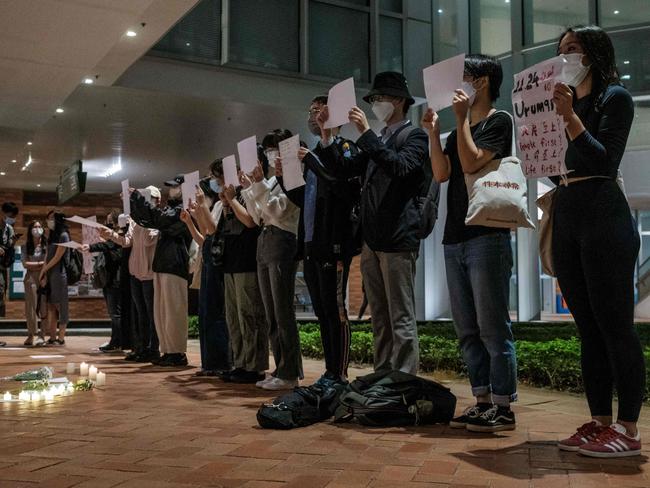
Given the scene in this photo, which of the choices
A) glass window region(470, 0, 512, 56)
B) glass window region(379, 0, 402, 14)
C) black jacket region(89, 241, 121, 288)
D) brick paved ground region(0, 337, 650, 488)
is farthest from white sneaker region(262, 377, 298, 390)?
glass window region(470, 0, 512, 56)

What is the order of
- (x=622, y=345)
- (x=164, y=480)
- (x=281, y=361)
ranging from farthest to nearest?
(x=281, y=361)
(x=622, y=345)
(x=164, y=480)

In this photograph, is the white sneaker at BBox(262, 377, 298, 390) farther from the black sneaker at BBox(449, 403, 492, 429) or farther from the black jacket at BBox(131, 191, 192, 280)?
the black jacket at BBox(131, 191, 192, 280)

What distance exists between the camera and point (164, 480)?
2.41 m

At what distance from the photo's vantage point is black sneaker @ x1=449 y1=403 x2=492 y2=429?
10.7 feet

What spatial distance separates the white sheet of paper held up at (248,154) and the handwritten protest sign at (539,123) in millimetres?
2210

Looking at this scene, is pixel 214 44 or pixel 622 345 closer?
pixel 622 345

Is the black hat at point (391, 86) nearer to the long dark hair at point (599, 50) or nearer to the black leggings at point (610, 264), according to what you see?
the long dark hair at point (599, 50)

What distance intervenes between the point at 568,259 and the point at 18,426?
259cm

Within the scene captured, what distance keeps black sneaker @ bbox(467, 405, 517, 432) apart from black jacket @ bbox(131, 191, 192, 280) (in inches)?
151

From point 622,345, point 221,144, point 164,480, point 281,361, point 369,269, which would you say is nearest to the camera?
point 164,480

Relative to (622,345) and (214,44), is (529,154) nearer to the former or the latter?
(622,345)

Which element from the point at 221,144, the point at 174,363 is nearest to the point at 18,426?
the point at 174,363

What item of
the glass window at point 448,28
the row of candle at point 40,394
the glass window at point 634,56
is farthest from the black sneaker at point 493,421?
the glass window at point 448,28

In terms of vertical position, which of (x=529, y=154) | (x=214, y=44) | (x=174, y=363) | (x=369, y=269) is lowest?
(x=174, y=363)
